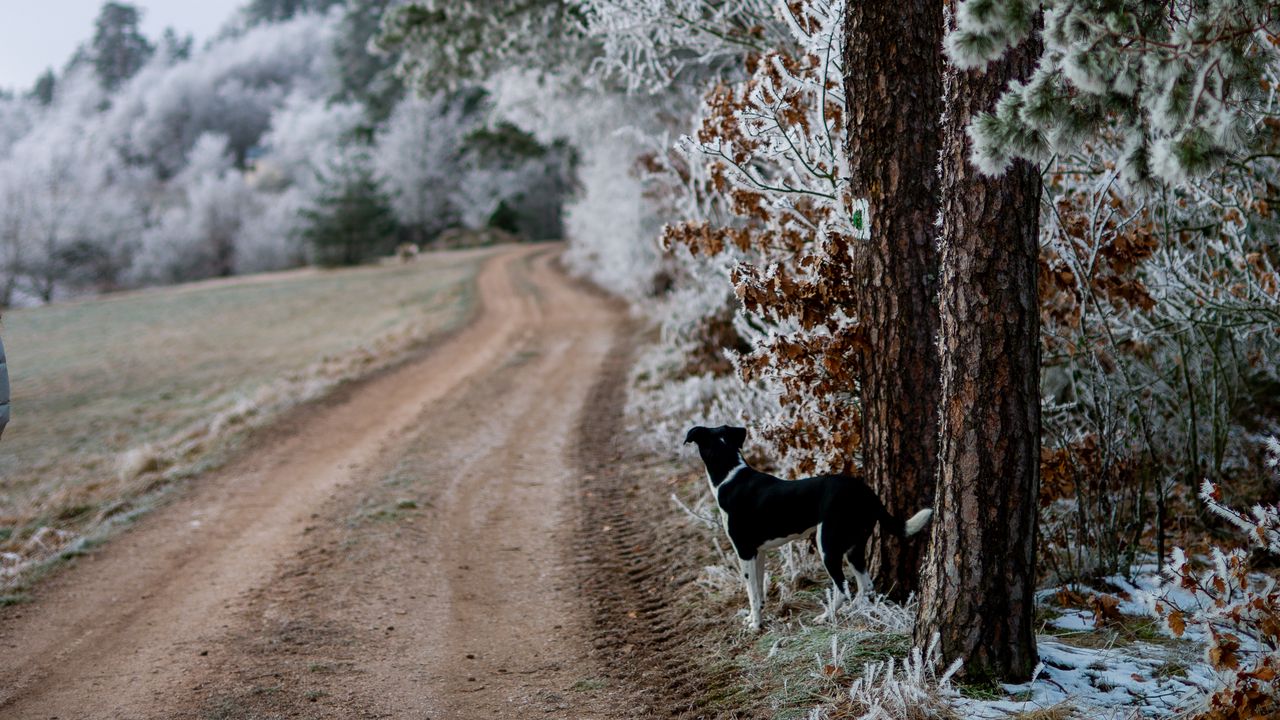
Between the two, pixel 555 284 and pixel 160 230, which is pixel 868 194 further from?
pixel 160 230

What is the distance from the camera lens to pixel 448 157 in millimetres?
47188

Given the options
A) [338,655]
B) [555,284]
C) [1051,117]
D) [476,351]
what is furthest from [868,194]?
[555,284]

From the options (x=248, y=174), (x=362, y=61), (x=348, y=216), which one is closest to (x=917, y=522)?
(x=348, y=216)

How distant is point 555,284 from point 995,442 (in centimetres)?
2517

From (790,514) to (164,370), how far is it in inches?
710

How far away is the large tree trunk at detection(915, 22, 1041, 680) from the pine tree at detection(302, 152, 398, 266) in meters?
36.9

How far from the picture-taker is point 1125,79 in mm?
3062

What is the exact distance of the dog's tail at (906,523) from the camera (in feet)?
14.9

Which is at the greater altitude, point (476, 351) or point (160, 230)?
point (160, 230)

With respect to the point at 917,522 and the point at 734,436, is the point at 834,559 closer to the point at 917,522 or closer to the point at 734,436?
the point at 917,522

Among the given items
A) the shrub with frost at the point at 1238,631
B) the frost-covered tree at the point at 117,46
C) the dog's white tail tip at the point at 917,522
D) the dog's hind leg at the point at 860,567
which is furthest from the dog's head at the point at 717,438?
the frost-covered tree at the point at 117,46

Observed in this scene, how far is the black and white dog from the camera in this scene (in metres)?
4.50

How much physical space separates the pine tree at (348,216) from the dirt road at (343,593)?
28.4m

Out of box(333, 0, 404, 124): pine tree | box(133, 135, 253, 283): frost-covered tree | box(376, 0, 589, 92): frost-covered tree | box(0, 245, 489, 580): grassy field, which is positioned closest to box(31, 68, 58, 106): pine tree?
box(133, 135, 253, 283): frost-covered tree
